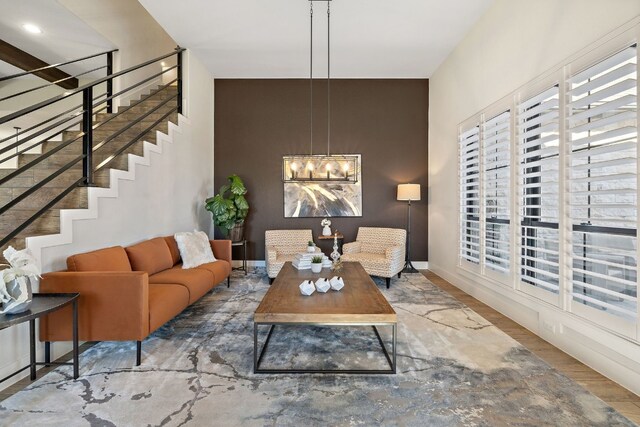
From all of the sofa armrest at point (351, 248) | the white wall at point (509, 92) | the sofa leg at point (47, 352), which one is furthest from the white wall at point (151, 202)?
the white wall at point (509, 92)

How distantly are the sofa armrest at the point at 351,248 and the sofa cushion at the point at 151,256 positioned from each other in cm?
277

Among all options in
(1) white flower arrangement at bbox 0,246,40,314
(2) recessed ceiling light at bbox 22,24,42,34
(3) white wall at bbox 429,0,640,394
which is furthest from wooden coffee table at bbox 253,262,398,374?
(2) recessed ceiling light at bbox 22,24,42,34

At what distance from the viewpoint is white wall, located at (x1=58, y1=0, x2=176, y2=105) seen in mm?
4664

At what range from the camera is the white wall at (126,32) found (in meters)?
4.66

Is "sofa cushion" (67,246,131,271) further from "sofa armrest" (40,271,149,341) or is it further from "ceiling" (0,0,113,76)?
"ceiling" (0,0,113,76)

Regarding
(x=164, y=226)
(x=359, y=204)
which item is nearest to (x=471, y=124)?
(x=359, y=204)

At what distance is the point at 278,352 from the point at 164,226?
2822mm

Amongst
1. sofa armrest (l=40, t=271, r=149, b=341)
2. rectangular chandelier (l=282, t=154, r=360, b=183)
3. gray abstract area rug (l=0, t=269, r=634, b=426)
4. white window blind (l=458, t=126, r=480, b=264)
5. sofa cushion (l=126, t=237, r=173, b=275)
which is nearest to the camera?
gray abstract area rug (l=0, t=269, r=634, b=426)

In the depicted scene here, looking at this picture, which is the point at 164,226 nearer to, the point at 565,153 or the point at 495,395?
the point at 495,395

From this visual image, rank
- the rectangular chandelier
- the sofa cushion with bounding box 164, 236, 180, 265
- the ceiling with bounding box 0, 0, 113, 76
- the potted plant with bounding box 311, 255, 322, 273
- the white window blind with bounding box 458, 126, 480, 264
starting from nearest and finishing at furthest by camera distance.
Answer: the potted plant with bounding box 311, 255, 322, 273
the ceiling with bounding box 0, 0, 113, 76
the sofa cushion with bounding box 164, 236, 180, 265
the white window blind with bounding box 458, 126, 480, 264
the rectangular chandelier

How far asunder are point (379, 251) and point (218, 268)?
9.03ft

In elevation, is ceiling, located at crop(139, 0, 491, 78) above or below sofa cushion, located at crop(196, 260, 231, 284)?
above

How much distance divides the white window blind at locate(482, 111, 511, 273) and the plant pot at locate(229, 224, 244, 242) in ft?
12.7

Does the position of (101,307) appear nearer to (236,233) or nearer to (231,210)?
(231,210)
